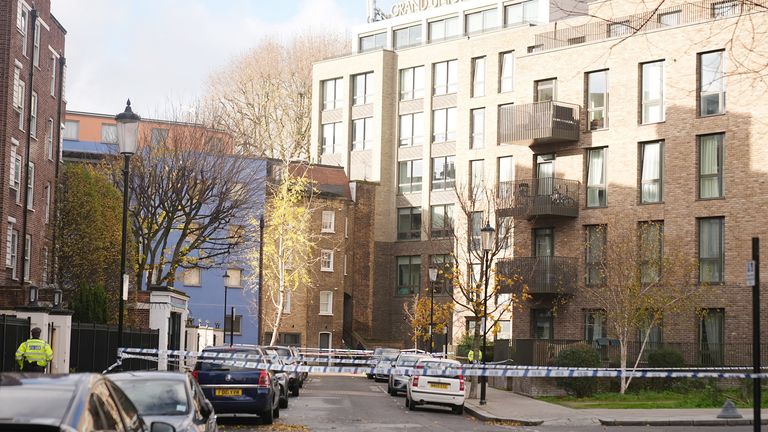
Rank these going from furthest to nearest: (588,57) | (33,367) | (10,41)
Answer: (588,57) → (10,41) → (33,367)

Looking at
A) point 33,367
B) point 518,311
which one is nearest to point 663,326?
point 518,311

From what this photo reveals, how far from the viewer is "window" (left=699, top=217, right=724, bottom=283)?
1750 inches

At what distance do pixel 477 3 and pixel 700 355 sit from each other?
120 feet

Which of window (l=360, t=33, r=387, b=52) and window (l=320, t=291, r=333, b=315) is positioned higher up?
window (l=360, t=33, r=387, b=52)

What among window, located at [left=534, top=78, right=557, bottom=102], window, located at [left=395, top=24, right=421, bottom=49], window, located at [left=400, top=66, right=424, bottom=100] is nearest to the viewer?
window, located at [left=534, top=78, right=557, bottom=102]

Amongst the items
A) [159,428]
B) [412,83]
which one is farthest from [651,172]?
[159,428]

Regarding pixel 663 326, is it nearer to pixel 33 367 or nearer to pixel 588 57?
pixel 588 57

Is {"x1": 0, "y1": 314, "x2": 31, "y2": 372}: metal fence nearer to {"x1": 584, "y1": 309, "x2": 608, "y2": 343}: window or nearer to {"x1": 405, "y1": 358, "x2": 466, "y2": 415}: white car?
{"x1": 405, "y1": 358, "x2": 466, "y2": 415}: white car

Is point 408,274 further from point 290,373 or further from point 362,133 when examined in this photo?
point 290,373

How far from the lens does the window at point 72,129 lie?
8082 centimetres

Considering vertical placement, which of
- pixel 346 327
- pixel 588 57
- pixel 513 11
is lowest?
pixel 346 327

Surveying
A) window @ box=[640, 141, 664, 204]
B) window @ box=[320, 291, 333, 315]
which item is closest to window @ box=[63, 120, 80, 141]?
window @ box=[320, 291, 333, 315]

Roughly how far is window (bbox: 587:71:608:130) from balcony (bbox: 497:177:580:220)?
2.67 meters

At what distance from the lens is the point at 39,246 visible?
46656mm
